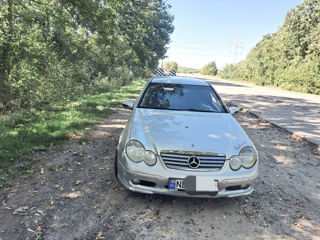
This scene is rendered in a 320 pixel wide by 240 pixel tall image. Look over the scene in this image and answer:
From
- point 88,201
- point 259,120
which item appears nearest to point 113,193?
point 88,201

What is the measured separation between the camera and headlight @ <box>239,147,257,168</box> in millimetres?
2654

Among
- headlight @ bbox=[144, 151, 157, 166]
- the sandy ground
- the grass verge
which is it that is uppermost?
headlight @ bbox=[144, 151, 157, 166]

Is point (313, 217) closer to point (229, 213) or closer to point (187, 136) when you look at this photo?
point (229, 213)

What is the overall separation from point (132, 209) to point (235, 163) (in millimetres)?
1350

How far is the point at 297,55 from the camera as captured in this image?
27.9m

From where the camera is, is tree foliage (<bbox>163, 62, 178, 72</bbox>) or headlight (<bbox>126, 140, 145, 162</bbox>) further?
tree foliage (<bbox>163, 62, 178, 72</bbox>)

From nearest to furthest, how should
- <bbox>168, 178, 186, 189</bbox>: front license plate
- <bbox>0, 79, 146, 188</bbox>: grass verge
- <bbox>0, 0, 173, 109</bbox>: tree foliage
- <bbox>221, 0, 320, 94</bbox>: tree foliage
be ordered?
1. <bbox>168, 178, 186, 189</bbox>: front license plate
2. <bbox>0, 79, 146, 188</bbox>: grass verge
3. <bbox>0, 0, 173, 109</bbox>: tree foliage
4. <bbox>221, 0, 320, 94</bbox>: tree foliage

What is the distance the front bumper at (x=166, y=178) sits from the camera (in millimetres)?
2457

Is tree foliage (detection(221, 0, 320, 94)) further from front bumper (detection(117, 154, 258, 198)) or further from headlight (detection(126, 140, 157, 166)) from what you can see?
headlight (detection(126, 140, 157, 166))

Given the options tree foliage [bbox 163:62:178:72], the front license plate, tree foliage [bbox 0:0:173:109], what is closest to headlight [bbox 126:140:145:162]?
the front license plate

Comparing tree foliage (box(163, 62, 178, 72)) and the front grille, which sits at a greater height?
tree foliage (box(163, 62, 178, 72))

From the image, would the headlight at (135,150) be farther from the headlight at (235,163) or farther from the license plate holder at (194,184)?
the headlight at (235,163)

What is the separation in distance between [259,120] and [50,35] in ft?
33.0

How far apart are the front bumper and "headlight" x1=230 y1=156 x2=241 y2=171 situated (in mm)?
47
